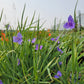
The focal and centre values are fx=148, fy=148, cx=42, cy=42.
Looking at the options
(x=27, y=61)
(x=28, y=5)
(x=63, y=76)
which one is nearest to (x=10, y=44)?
(x=27, y=61)

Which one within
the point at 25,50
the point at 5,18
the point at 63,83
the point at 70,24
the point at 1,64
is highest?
the point at 5,18

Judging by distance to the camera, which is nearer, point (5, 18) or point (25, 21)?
point (25, 21)

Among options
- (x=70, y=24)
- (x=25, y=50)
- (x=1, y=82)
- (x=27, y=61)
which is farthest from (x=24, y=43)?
(x=70, y=24)

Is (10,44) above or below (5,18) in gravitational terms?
below

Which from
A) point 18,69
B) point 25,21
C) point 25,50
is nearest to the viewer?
point 18,69

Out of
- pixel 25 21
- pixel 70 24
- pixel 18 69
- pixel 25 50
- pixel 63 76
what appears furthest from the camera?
pixel 25 21

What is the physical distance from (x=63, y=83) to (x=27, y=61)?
382mm

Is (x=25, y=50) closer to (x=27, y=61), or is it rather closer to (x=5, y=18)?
(x=27, y=61)

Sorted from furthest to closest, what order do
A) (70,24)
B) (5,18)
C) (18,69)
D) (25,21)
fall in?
(5,18) → (25,21) → (18,69) → (70,24)

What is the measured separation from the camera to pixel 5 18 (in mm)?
1824

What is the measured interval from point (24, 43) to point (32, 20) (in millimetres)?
294

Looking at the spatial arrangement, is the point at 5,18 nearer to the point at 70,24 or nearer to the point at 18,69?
the point at 18,69

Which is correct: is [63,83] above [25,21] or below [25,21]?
below

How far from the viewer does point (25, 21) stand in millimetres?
1524
